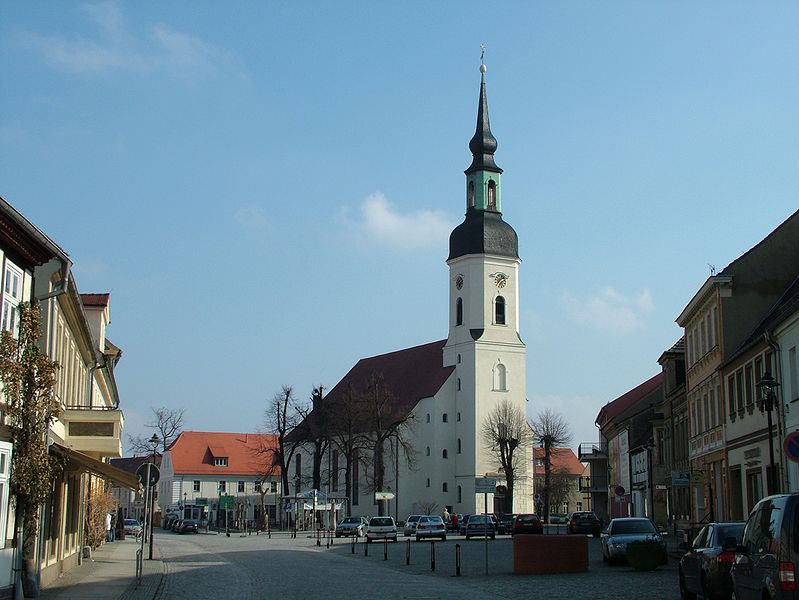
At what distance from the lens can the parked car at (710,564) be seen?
16.9 m

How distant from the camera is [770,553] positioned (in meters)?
12.5

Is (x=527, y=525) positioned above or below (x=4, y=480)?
below

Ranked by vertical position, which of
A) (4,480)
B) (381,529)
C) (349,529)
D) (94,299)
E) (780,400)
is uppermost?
(94,299)

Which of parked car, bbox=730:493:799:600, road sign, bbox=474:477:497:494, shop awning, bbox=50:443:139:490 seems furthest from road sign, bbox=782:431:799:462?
road sign, bbox=474:477:497:494

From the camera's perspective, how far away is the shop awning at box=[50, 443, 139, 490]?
21.9m

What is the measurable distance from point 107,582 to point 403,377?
80.0 meters

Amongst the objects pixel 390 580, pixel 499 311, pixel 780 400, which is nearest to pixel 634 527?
pixel 780 400

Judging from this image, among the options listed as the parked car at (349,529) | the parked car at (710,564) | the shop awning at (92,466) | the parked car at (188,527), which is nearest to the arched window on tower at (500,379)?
the parked car at (349,529)

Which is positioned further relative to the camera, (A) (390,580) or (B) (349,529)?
(B) (349,529)

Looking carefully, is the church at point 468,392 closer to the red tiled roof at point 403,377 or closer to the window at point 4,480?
the red tiled roof at point 403,377

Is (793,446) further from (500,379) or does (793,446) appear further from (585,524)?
(500,379)

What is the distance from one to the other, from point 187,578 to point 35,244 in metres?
12.5

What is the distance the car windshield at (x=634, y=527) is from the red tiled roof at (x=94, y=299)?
Result: 18.1 meters

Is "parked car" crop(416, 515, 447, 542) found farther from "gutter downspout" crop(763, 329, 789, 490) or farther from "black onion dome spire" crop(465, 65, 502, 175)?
"black onion dome spire" crop(465, 65, 502, 175)
